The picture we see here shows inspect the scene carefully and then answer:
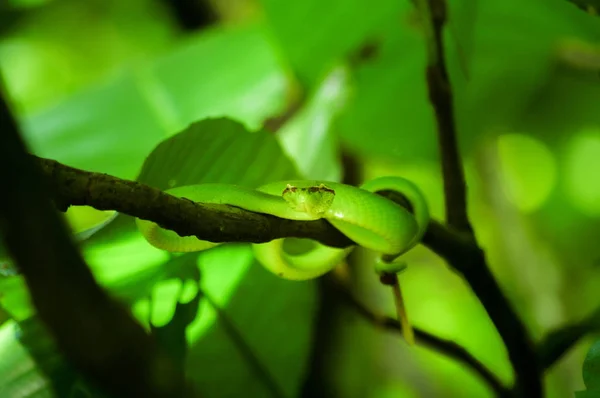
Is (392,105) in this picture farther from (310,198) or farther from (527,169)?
(527,169)

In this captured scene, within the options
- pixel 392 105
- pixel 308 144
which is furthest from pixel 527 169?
pixel 308 144

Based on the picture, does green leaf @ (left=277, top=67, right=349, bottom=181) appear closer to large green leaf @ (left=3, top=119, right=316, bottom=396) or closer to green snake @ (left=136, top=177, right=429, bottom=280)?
large green leaf @ (left=3, top=119, right=316, bottom=396)

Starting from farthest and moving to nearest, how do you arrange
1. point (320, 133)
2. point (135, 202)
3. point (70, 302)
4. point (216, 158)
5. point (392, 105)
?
point (392, 105) < point (320, 133) < point (216, 158) < point (135, 202) < point (70, 302)

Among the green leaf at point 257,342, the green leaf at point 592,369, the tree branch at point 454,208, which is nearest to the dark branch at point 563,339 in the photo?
the tree branch at point 454,208

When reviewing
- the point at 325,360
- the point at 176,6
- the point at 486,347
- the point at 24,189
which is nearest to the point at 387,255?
the point at 24,189

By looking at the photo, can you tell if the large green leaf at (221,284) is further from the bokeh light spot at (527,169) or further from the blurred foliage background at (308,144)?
the bokeh light spot at (527,169)

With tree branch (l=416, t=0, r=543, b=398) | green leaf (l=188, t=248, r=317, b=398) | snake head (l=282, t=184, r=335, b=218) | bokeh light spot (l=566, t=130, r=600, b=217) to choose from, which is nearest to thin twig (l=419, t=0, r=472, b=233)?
tree branch (l=416, t=0, r=543, b=398)
